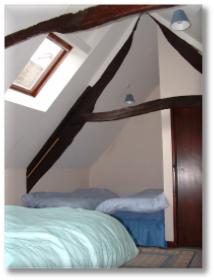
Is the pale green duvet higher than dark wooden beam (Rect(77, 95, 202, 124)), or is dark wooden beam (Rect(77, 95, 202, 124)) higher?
dark wooden beam (Rect(77, 95, 202, 124))

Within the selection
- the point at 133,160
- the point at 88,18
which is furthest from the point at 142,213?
the point at 88,18

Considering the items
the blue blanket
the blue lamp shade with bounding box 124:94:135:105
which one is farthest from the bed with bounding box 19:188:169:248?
the blue lamp shade with bounding box 124:94:135:105

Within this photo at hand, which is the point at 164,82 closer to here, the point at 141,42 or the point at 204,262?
the point at 141,42

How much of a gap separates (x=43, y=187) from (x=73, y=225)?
0.77 meters

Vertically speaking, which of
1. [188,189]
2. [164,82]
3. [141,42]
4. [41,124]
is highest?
[141,42]

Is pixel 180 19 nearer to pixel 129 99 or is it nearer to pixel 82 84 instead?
pixel 82 84

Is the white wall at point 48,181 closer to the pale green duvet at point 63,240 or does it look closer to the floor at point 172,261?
the pale green duvet at point 63,240

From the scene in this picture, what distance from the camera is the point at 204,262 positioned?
205 cm

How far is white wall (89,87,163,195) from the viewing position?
433 cm

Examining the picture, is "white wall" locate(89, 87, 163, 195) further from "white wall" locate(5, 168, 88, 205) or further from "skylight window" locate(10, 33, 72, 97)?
"skylight window" locate(10, 33, 72, 97)

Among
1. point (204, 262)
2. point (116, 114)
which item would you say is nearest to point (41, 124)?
point (116, 114)

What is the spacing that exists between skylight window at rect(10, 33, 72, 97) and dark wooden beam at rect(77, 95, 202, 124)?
0.74 m

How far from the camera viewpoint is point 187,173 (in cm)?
292

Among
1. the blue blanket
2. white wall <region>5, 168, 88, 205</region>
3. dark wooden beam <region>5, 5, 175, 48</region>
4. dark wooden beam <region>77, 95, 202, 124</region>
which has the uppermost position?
dark wooden beam <region>5, 5, 175, 48</region>
